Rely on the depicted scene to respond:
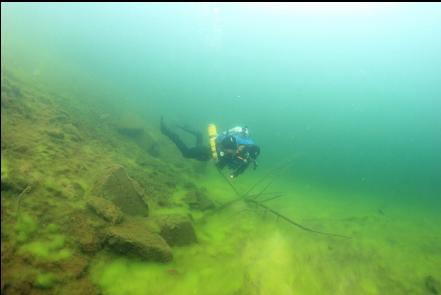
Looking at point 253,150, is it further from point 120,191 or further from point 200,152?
point 120,191

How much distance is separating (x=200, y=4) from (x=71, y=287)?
14111 centimetres

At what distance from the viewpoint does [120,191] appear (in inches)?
225

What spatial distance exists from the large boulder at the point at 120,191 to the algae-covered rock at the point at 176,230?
0.57 metres

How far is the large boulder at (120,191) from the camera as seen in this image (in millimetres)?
5551

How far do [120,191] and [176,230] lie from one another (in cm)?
131

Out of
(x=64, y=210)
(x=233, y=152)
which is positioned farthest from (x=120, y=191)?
(x=233, y=152)

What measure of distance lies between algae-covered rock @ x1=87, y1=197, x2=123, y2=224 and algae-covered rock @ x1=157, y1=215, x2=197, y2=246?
2.73ft

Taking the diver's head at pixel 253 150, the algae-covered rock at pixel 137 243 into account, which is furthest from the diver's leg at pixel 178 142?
the algae-covered rock at pixel 137 243

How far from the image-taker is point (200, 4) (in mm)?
129375

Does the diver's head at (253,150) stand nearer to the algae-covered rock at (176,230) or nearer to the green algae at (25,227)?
the algae-covered rock at (176,230)

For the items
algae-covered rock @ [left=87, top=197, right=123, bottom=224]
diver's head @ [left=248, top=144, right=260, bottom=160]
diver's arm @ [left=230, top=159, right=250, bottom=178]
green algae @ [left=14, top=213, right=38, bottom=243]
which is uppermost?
green algae @ [left=14, top=213, right=38, bottom=243]

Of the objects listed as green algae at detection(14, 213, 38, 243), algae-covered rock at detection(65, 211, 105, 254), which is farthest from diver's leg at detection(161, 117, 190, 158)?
green algae at detection(14, 213, 38, 243)

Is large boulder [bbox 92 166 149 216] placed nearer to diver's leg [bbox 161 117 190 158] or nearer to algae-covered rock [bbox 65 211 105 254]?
algae-covered rock [bbox 65 211 105 254]

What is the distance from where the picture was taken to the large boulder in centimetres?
555
